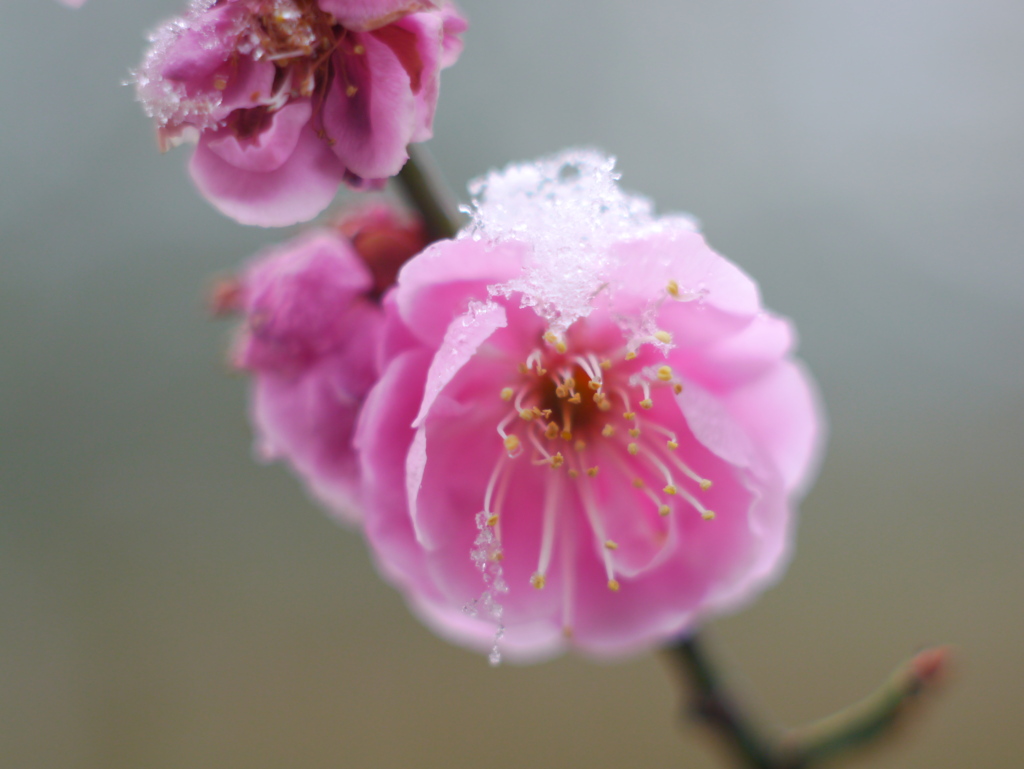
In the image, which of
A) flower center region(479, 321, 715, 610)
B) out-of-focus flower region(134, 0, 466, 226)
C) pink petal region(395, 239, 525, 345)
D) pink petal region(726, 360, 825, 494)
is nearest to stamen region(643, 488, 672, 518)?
flower center region(479, 321, 715, 610)

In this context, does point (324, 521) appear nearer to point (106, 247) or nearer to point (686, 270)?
point (106, 247)

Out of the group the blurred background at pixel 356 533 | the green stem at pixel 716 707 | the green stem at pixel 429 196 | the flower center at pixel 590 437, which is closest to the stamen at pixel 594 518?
the flower center at pixel 590 437

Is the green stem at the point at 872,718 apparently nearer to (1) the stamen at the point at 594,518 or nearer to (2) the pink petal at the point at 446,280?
(1) the stamen at the point at 594,518

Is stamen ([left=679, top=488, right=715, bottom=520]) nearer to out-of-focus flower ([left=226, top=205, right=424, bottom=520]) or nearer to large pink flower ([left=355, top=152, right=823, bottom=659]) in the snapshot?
large pink flower ([left=355, top=152, right=823, bottom=659])

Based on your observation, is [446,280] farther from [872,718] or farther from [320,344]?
[872,718]

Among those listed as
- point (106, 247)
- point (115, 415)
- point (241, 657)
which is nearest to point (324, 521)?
point (241, 657)

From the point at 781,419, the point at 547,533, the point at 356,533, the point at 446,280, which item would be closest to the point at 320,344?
the point at 446,280
